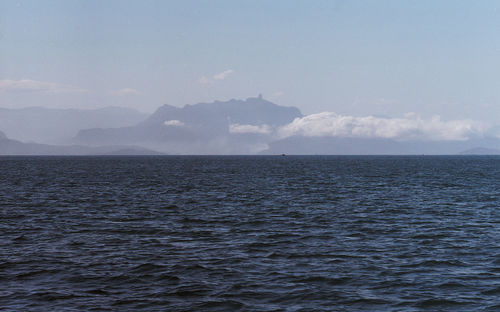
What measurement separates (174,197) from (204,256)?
3498 centimetres

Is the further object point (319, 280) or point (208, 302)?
point (319, 280)

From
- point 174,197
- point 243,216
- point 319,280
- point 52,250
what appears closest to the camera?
point 319,280

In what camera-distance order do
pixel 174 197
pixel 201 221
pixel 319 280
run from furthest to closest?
pixel 174 197, pixel 201 221, pixel 319 280

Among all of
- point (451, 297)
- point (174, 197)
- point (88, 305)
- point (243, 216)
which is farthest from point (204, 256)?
point (174, 197)

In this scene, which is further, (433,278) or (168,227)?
(168,227)

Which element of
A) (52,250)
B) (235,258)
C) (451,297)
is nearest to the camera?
(451,297)

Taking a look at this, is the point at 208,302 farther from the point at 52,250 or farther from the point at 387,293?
the point at 52,250

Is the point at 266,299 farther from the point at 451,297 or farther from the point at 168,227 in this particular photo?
the point at 168,227

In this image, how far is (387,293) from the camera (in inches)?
835

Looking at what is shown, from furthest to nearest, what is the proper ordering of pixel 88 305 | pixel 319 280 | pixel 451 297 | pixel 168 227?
pixel 168 227 < pixel 319 280 < pixel 451 297 < pixel 88 305

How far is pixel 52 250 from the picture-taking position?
29.3 meters

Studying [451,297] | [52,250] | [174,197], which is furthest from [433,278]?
[174,197]

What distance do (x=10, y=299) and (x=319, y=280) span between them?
45.2ft

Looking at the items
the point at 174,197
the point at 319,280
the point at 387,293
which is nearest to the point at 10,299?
the point at 319,280
